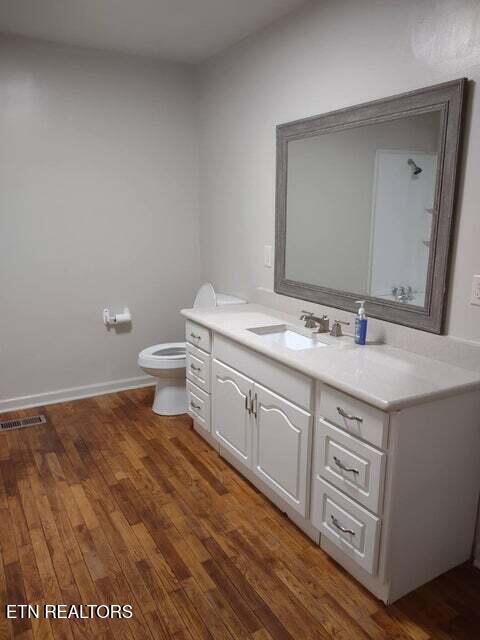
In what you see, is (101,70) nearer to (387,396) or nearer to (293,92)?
(293,92)

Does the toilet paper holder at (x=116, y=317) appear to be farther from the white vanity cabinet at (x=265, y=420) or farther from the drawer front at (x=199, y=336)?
the white vanity cabinet at (x=265, y=420)

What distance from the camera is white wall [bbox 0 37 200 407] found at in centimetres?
332

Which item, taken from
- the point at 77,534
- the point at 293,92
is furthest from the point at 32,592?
the point at 293,92

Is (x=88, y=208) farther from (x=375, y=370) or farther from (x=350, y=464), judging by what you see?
(x=350, y=464)

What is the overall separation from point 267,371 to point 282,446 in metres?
0.34

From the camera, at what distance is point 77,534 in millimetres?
2234

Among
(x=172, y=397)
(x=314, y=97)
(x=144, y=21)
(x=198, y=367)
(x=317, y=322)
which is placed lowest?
(x=172, y=397)

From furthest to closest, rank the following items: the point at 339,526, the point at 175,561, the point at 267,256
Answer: the point at 267,256, the point at 175,561, the point at 339,526

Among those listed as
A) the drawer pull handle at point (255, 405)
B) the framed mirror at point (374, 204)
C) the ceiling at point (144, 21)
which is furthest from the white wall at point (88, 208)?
the drawer pull handle at point (255, 405)

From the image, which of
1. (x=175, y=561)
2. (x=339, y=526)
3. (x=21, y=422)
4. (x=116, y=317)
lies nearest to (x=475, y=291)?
(x=339, y=526)

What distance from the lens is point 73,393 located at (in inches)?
148

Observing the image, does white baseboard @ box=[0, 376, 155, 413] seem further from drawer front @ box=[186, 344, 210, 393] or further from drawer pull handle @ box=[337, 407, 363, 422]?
drawer pull handle @ box=[337, 407, 363, 422]

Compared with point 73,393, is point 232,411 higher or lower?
higher

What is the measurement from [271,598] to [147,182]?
2927mm
